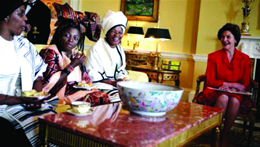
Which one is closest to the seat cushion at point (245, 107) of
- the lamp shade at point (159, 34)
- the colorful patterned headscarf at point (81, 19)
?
the colorful patterned headscarf at point (81, 19)

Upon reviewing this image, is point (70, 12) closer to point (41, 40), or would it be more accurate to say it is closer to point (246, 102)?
point (41, 40)

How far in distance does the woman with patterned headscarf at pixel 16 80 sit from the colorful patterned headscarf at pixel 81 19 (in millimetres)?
598

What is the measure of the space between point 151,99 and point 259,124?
3.17 meters

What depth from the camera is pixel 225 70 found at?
317 centimetres

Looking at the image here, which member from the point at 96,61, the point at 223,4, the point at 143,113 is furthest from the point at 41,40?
the point at 223,4

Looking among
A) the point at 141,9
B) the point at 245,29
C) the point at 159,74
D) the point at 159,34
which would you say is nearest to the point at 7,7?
the point at 159,74

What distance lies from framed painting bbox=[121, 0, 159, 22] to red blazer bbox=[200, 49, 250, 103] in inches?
93.7

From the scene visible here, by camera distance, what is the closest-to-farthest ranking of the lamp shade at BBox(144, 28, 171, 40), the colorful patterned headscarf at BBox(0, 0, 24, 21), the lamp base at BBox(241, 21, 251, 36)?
1. the colorful patterned headscarf at BBox(0, 0, 24, 21)
2. the lamp base at BBox(241, 21, 251, 36)
3. the lamp shade at BBox(144, 28, 171, 40)

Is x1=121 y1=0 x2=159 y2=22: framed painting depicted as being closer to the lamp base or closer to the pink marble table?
the lamp base

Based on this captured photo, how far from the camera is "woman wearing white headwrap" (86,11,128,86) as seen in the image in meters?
2.92

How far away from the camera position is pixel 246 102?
305cm

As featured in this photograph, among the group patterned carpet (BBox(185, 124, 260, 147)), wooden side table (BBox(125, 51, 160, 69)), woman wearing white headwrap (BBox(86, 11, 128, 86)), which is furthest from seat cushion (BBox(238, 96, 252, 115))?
wooden side table (BBox(125, 51, 160, 69))

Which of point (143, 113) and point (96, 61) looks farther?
point (96, 61)

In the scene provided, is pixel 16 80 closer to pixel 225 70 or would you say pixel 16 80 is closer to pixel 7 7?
pixel 7 7
